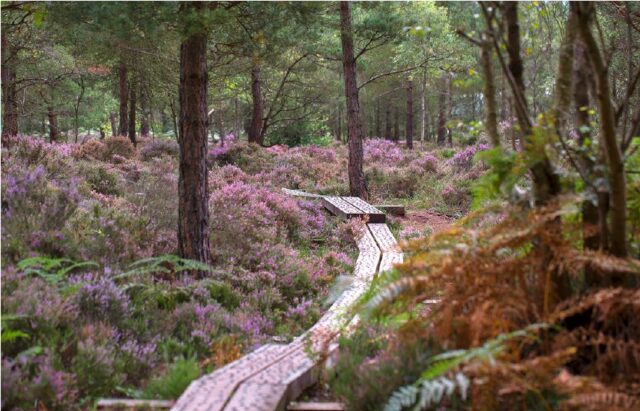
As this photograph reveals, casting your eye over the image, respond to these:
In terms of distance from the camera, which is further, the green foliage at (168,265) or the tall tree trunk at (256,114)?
the tall tree trunk at (256,114)

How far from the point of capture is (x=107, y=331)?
4469 millimetres

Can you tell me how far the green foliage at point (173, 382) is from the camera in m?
3.73

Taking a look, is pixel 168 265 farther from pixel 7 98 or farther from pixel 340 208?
pixel 7 98

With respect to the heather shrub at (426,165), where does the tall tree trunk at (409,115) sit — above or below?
above

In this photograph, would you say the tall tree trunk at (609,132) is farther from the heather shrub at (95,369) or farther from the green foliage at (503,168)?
the heather shrub at (95,369)

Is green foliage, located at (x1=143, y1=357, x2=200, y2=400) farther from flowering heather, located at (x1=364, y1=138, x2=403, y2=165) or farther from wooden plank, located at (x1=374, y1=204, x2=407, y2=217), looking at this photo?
flowering heather, located at (x1=364, y1=138, x2=403, y2=165)

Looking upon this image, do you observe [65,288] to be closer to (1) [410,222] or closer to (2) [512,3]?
(2) [512,3]

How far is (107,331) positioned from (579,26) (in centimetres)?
387

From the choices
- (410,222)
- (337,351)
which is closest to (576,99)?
(337,351)

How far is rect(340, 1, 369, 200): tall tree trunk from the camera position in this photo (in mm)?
13723

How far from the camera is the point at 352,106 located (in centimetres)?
1455

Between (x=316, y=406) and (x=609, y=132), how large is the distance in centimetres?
233

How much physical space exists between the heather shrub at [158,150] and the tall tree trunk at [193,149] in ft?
39.1

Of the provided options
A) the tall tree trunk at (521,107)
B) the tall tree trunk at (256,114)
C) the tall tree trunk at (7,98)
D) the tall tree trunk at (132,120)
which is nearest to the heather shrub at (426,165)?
the tall tree trunk at (256,114)
